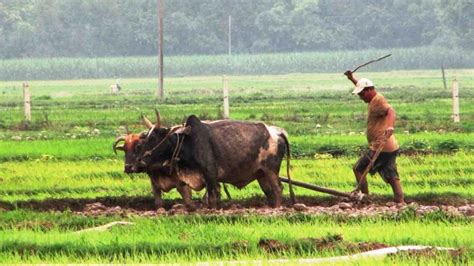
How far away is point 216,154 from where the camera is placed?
54.6ft

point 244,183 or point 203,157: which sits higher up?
point 203,157

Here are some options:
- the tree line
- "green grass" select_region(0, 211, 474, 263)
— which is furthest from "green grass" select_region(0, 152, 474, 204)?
→ the tree line

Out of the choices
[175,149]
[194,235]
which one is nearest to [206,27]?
[175,149]

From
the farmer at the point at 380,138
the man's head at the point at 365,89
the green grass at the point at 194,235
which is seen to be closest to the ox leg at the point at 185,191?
the green grass at the point at 194,235

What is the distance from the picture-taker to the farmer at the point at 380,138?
16.0 m

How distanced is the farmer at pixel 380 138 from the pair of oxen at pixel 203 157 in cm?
106

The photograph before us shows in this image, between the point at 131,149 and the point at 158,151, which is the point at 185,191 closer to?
the point at 158,151

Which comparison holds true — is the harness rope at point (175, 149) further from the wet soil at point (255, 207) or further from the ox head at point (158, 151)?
the wet soil at point (255, 207)

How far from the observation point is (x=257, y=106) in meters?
39.6

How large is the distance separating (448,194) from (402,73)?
6825 centimetres

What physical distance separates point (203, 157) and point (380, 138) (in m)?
2.17

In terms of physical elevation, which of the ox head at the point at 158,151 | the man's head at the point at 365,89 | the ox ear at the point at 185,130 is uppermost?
the man's head at the point at 365,89

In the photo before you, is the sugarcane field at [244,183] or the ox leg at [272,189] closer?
the sugarcane field at [244,183]

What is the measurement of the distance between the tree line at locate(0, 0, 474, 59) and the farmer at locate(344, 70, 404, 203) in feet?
234
